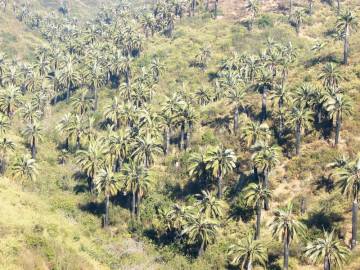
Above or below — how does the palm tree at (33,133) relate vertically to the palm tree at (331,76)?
below

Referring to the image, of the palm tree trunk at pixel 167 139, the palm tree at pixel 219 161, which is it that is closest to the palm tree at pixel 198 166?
the palm tree at pixel 219 161

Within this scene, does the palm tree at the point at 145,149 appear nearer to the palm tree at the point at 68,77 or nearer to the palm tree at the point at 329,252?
the palm tree at the point at 329,252

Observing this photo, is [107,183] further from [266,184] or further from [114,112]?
[114,112]

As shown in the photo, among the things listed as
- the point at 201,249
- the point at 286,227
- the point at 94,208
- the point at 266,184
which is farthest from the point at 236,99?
the point at 286,227

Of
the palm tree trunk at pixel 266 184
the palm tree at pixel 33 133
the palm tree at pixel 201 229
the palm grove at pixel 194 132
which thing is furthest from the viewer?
the palm tree at pixel 33 133

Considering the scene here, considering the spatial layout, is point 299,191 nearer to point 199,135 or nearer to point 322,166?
point 322,166

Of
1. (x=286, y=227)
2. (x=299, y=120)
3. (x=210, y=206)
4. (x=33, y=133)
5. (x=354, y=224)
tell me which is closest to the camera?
(x=286, y=227)

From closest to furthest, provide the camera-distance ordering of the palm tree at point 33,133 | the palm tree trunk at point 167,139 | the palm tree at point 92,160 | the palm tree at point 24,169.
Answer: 1. the palm tree at point 24,169
2. the palm tree at point 92,160
3. the palm tree at point 33,133
4. the palm tree trunk at point 167,139
